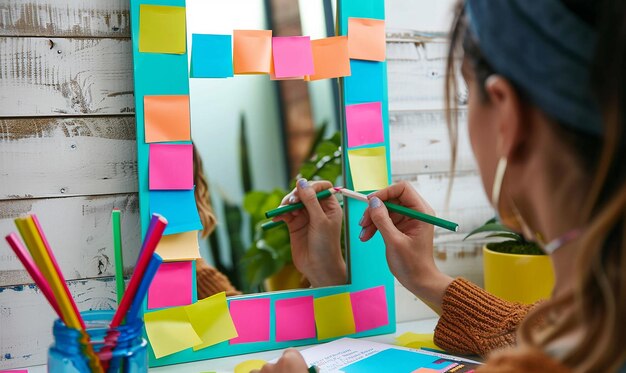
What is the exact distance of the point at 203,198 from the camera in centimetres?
90

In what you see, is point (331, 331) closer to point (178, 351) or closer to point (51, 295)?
point (178, 351)

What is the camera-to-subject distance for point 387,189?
95 cm

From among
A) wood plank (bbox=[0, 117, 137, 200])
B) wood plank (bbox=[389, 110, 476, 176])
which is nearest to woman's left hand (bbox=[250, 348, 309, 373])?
wood plank (bbox=[0, 117, 137, 200])

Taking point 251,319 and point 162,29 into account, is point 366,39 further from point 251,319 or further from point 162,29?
point 251,319

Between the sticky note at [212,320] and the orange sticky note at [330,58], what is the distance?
35cm

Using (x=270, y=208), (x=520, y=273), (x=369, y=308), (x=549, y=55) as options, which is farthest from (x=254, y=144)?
(x=549, y=55)

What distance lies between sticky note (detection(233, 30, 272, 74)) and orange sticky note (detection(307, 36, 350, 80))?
7 cm

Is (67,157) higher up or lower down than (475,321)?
higher up

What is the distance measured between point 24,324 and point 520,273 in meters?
0.72

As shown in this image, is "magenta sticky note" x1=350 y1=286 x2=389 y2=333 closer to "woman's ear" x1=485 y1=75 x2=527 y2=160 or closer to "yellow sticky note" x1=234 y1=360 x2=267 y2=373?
"yellow sticky note" x1=234 y1=360 x2=267 y2=373

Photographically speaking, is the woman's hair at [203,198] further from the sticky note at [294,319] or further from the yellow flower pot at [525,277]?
the yellow flower pot at [525,277]

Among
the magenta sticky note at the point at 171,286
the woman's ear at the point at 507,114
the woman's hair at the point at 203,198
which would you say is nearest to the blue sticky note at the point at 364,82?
the woman's hair at the point at 203,198

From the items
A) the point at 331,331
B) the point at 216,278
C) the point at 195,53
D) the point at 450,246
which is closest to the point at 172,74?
the point at 195,53

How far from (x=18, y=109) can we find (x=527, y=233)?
A: 656 millimetres
